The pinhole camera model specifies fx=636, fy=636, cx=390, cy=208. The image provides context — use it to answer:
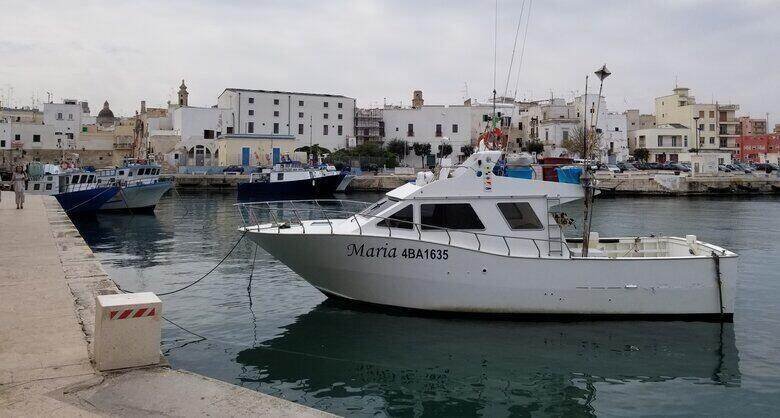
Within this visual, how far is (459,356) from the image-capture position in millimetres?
10562

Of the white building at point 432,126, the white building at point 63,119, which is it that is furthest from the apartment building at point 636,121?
the white building at point 63,119

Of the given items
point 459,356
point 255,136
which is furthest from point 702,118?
point 459,356

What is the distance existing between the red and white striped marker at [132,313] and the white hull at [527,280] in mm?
5646

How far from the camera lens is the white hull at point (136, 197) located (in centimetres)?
3750

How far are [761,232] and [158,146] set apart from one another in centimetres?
6257

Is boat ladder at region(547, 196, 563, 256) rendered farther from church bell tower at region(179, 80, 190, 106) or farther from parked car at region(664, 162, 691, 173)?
church bell tower at region(179, 80, 190, 106)

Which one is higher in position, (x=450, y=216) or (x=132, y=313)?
(x=450, y=216)

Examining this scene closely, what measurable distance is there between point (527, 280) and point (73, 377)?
799cm

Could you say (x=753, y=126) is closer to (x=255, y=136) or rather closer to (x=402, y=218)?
(x=255, y=136)

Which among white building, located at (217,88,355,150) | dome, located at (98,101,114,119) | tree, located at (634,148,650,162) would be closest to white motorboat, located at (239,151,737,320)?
white building, located at (217,88,355,150)

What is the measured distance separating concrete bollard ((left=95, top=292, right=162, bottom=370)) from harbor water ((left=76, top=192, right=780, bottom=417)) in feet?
8.20

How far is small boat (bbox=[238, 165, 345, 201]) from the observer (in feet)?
180

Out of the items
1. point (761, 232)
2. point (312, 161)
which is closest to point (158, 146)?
point (312, 161)

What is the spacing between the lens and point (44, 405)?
5.80 m
